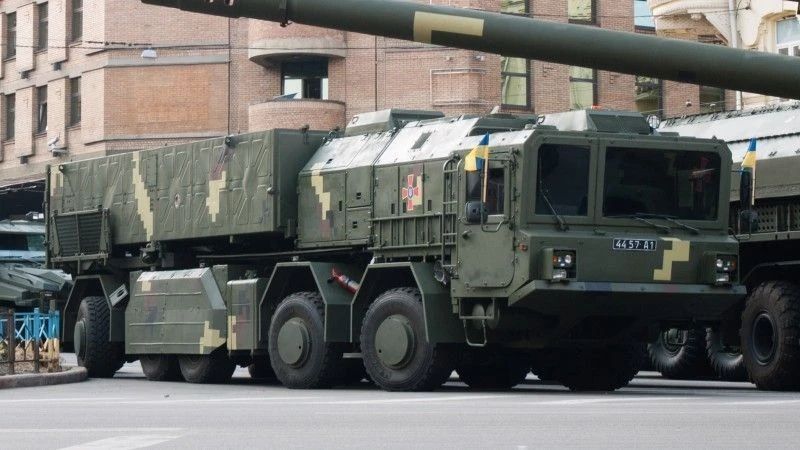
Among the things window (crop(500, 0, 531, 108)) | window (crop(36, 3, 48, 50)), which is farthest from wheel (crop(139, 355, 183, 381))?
window (crop(36, 3, 48, 50))

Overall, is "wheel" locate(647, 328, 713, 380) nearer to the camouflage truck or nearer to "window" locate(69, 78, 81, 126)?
the camouflage truck

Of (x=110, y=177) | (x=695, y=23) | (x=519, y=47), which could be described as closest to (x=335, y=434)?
(x=519, y=47)

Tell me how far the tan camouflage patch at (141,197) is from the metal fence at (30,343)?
177 cm

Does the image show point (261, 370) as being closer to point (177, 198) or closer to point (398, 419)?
point (177, 198)

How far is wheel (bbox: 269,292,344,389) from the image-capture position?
2150cm

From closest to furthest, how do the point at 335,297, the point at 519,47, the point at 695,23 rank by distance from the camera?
the point at 519,47 → the point at 335,297 → the point at 695,23

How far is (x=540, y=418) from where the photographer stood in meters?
14.6

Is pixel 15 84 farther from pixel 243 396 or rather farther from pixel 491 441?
pixel 491 441

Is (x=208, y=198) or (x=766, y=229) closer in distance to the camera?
(x=766, y=229)

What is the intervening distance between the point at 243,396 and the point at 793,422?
748cm

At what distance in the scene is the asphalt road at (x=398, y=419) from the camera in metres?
12.4

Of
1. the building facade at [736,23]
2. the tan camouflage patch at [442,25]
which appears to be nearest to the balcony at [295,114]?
the building facade at [736,23]

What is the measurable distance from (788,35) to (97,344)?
19.7 metres

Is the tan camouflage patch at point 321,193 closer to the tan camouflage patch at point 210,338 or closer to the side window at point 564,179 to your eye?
the tan camouflage patch at point 210,338
